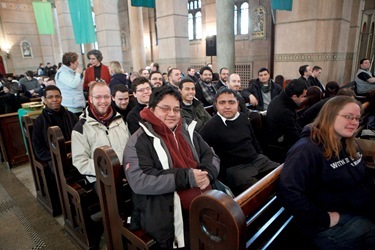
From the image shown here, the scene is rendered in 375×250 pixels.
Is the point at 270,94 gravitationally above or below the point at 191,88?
below

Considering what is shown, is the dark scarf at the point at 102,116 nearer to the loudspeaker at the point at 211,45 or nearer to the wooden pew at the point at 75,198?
the wooden pew at the point at 75,198

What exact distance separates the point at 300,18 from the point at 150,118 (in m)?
6.86

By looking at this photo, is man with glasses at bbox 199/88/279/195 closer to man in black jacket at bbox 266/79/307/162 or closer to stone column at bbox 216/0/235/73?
man in black jacket at bbox 266/79/307/162

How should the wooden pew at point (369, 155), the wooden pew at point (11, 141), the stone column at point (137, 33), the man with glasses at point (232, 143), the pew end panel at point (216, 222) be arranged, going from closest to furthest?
the pew end panel at point (216, 222)
the wooden pew at point (369, 155)
the man with glasses at point (232, 143)
the wooden pew at point (11, 141)
the stone column at point (137, 33)

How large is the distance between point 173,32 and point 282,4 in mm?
3321

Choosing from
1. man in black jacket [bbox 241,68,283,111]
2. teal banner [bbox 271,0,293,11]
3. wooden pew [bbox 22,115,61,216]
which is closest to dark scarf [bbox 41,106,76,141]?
wooden pew [bbox 22,115,61,216]

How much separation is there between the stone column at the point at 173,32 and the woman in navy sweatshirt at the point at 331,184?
22.5ft

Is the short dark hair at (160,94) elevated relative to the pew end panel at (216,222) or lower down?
elevated

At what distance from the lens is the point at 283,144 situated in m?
3.13

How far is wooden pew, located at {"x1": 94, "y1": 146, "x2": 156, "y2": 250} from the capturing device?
1646 millimetres

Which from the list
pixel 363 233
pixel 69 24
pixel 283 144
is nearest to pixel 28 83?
pixel 69 24

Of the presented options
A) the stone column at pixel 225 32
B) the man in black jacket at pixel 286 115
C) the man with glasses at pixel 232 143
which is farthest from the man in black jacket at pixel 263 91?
the stone column at pixel 225 32

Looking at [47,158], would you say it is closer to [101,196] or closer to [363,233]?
[101,196]

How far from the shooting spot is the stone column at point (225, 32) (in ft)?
21.1
